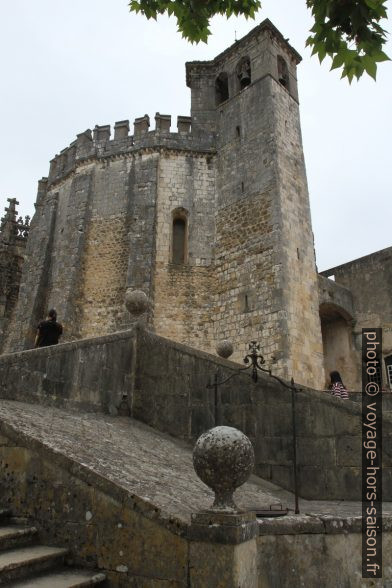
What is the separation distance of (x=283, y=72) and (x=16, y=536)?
18897 millimetres

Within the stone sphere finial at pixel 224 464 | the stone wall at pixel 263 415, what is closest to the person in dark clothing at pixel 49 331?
the stone wall at pixel 263 415

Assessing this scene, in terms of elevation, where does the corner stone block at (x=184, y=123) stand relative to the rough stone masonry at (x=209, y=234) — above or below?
above

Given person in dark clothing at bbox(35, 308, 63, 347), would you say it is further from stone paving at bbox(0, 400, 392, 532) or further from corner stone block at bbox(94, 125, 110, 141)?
corner stone block at bbox(94, 125, 110, 141)

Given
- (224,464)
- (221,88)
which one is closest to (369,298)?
(221,88)

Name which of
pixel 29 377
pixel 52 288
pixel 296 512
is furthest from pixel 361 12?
pixel 52 288

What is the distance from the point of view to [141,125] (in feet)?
61.7

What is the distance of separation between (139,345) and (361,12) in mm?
5380

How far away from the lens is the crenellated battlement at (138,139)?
60.2ft

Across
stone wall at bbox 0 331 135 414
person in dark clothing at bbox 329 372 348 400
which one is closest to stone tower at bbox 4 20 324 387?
person in dark clothing at bbox 329 372 348 400

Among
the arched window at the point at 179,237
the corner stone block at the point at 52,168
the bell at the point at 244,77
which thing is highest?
the bell at the point at 244,77

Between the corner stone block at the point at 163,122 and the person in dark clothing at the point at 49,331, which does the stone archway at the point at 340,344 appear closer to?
the corner stone block at the point at 163,122

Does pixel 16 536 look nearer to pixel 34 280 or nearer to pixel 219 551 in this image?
pixel 219 551

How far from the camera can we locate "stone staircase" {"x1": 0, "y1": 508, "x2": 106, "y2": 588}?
8.81 ft

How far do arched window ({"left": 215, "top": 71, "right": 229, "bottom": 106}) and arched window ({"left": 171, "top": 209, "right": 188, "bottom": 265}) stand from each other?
5.39 metres
